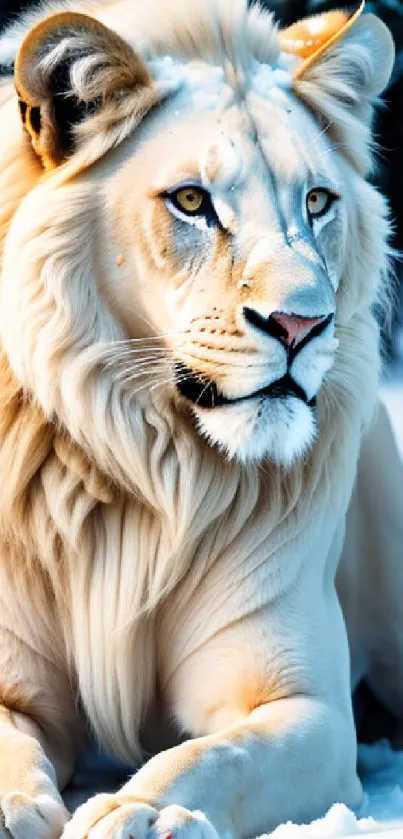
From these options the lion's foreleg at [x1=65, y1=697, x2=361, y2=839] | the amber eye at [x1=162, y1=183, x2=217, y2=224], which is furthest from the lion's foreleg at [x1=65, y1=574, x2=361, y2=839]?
the amber eye at [x1=162, y1=183, x2=217, y2=224]

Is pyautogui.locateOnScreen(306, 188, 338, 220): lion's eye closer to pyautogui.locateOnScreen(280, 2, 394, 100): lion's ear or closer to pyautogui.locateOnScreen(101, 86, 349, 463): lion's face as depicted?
pyautogui.locateOnScreen(101, 86, 349, 463): lion's face

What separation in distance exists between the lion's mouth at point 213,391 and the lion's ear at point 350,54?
632 mm

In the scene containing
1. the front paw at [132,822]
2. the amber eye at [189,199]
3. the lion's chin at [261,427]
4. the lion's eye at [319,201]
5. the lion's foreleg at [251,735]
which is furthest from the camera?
the lion's eye at [319,201]

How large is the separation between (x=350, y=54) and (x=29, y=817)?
153 cm

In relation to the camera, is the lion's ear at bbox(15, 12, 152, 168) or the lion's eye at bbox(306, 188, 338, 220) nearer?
the lion's ear at bbox(15, 12, 152, 168)

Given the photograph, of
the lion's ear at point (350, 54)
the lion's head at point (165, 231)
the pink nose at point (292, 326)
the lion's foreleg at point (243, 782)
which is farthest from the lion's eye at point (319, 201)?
the lion's foreleg at point (243, 782)

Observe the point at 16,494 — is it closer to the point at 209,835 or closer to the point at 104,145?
the point at 104,145

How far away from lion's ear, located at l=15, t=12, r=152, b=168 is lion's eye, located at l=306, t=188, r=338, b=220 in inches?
13.5

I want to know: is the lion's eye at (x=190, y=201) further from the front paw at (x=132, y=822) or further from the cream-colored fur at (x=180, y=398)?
the front paw at (x=132, y=822)

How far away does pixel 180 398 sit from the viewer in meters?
2.93

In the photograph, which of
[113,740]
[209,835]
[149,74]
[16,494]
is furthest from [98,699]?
[149,74]

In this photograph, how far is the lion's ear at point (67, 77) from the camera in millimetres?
2855

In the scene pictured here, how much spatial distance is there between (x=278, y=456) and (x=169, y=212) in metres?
0.45

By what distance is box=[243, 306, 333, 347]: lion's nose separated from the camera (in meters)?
2.68
